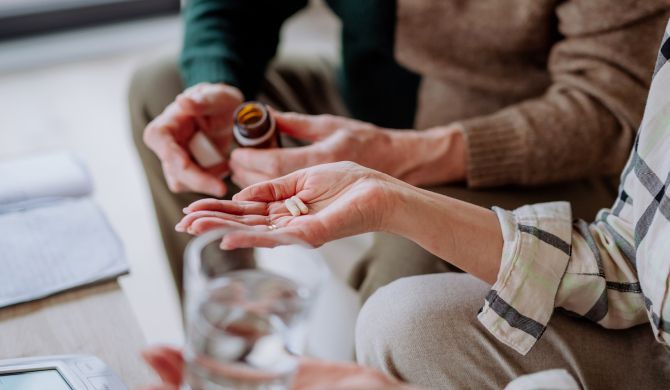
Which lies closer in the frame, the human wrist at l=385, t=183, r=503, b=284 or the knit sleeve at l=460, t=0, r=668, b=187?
the human wrist at l=385, t=183, r=503, b=284

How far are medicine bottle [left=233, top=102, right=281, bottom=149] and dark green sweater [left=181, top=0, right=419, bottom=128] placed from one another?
19 cm

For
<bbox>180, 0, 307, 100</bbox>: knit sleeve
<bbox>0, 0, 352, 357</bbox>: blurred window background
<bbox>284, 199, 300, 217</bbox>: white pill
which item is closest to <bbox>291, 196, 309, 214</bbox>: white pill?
<bbox>284, 199, 300, 217</bbox>: white pill

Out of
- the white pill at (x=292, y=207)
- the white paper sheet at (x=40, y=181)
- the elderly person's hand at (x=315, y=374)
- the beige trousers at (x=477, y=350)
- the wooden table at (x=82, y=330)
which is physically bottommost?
the beige trousers at (x=477, y=350)

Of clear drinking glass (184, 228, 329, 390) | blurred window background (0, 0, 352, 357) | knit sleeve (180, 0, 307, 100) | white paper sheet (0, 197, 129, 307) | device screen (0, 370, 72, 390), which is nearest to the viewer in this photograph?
clear drinking glass (184, 228, 329, 390)

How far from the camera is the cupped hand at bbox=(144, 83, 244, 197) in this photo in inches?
33.6

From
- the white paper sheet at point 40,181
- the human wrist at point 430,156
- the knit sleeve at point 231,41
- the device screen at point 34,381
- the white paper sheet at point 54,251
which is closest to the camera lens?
the device screen at point 34,381

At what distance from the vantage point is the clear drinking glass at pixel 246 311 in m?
0.39

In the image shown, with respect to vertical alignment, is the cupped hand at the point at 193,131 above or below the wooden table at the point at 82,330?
above

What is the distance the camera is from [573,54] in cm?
93

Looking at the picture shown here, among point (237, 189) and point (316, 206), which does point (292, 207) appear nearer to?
point (316, 206)

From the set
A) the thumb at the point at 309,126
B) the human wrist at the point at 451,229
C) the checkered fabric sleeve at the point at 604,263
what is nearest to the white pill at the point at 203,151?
the thumb at the point at 309,126

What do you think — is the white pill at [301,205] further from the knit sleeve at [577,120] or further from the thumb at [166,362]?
the knit sleeve at [577,120]

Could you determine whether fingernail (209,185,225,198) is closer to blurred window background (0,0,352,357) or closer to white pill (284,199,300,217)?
white pill (284,199,300,217)

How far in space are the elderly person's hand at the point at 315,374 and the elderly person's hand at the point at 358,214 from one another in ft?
0.45
